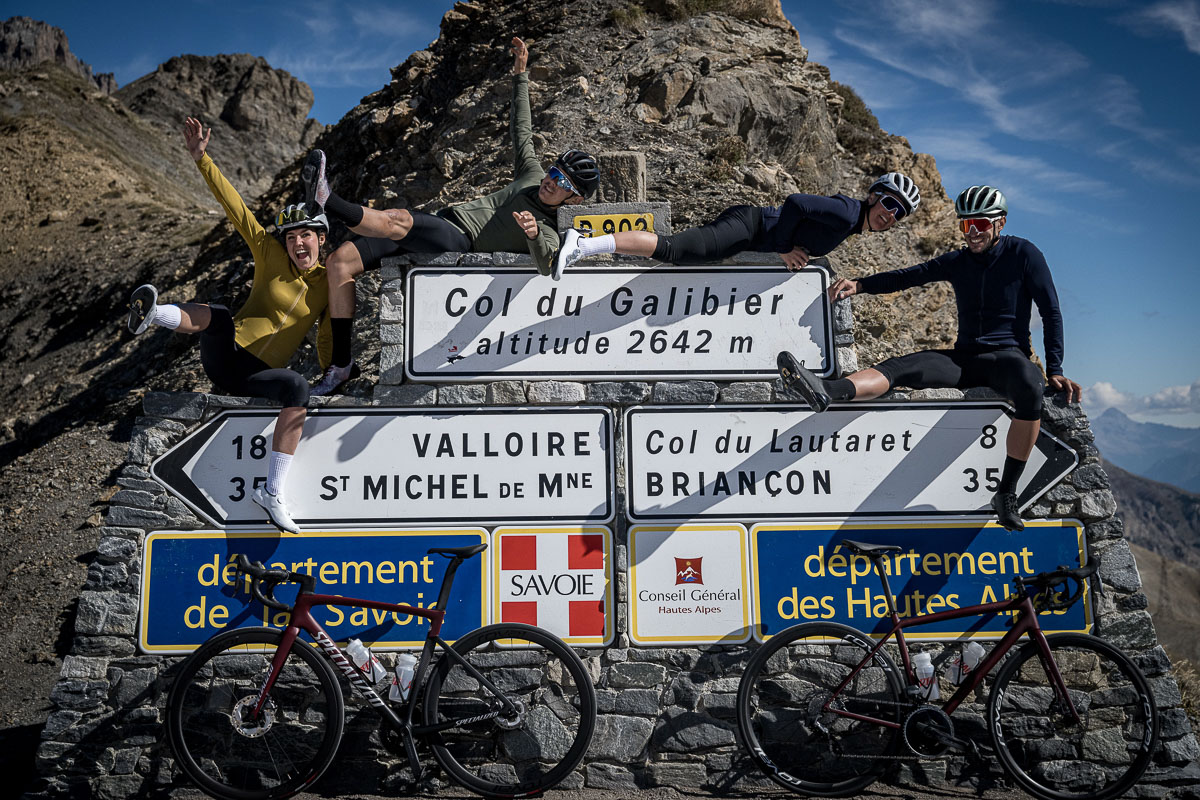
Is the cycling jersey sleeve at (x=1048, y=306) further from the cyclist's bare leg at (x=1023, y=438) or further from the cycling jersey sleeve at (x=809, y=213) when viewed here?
the cycling jersey sleeve at (x=809, y=213)

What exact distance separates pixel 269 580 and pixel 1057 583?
5.22 meters

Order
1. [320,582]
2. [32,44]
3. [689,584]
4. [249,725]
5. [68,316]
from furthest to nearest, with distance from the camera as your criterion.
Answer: [32,44] → [68,316] → [689,584] → [320,582] → [249,725]

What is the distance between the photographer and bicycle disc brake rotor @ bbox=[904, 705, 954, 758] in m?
4.98

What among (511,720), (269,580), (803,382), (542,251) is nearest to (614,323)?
(542,251)

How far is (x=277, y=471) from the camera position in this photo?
214 inches

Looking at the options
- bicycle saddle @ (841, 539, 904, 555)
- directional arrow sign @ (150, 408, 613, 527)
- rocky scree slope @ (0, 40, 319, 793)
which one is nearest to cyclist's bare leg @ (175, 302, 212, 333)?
A: directional arrow sign @ (150, 408, 613, 527)

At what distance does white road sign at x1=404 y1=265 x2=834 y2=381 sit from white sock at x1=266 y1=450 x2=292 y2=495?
1066mm

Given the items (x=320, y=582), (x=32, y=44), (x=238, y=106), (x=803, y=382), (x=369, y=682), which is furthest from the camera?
(x=32, y=44)

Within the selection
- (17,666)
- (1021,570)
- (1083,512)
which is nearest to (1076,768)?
(1021,570)

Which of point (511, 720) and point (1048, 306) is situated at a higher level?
point (1048, 306)

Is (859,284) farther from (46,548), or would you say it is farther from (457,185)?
(46,548)

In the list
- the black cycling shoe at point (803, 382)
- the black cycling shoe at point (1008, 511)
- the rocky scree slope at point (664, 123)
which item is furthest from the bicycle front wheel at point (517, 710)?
the rocky scree slope at point (664, 123)

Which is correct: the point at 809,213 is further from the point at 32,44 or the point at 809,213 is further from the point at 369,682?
the point at 32,44

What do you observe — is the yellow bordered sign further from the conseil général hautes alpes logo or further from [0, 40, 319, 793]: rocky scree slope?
[0, 40, 319, 793]: rocky scree slope
